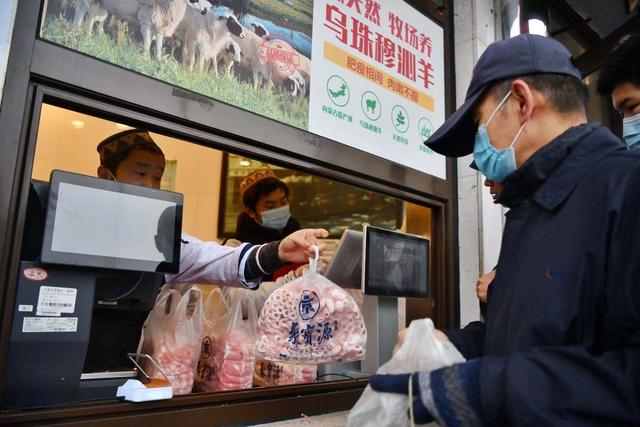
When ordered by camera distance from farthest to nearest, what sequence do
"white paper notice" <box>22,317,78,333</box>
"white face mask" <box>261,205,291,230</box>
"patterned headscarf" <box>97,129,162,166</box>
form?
1. "white face mask" <box>261,205,291,230</box>
2. "patterned headscarf" <box>97,129,162,166</box>
3. "white paper notice" <box>22,317,78,333</box>

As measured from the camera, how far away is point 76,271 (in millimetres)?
1512

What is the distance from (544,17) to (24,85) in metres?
3.84

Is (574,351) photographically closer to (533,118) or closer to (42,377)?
(533,118)

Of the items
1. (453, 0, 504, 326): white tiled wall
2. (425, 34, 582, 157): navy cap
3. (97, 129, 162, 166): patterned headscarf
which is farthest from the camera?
(453, 0, 504, 326): white tiled wall

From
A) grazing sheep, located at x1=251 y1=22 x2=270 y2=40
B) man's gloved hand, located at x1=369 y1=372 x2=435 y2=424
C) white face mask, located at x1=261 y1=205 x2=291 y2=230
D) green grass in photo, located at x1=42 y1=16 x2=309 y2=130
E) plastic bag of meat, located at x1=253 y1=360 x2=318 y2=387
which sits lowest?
plastic bag of meat, located at x1=253 y1=360 x2=318 y2=387

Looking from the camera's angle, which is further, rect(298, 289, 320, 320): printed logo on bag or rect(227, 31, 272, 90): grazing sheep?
rect(227, 31, 272, 90): grazing sheep

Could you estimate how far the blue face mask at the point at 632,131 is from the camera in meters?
2.05

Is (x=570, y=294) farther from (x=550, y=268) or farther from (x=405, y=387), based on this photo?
(x=405, y=387)

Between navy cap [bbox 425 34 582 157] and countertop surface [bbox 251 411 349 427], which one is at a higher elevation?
navy cap [bbox 425 34 582 157]

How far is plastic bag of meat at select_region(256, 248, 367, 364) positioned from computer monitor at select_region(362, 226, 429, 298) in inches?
20.2

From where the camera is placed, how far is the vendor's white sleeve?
7.65ft

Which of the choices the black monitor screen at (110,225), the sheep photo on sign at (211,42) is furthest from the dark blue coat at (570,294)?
the sheep photo on sign at (211,42)

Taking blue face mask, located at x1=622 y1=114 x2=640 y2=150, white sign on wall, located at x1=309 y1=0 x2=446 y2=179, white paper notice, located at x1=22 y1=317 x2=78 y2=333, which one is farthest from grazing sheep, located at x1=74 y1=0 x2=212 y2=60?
blue face mask, located at x1=622 y1=114 x2=640 y2=150

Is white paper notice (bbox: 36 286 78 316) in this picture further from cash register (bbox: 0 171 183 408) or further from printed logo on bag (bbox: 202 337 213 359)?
printed logo on bag (bbox: 202 337 213 359)
